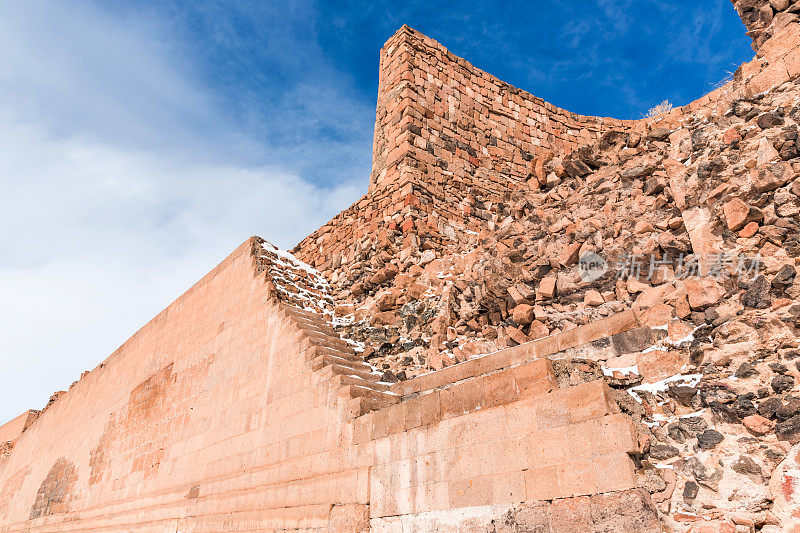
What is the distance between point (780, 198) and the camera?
4.62 metres

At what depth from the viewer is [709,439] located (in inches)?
146

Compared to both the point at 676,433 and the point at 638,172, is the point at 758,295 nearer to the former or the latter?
the point at 676,433

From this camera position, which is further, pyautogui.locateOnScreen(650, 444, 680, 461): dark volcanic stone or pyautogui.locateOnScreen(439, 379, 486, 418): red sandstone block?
pyautogui.locateOnScreen(439, 379, 486, 418): red sandstone block

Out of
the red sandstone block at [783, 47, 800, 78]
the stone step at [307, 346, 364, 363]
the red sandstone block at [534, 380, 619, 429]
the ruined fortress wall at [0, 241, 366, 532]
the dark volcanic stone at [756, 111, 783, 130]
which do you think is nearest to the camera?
the red sandstone block at [534, 380, 619, 429]

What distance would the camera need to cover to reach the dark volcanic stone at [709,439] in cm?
368

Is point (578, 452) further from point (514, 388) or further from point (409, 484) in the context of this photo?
point (409, 484)

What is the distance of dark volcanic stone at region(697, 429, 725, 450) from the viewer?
368cm

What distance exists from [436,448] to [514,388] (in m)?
0.85

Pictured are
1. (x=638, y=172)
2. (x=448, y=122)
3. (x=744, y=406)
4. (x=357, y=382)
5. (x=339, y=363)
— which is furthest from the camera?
(x=448, y=122)

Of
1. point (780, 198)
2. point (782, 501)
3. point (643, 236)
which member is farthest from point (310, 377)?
point (780, 198)

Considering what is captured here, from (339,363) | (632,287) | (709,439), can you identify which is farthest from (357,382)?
(709,439)

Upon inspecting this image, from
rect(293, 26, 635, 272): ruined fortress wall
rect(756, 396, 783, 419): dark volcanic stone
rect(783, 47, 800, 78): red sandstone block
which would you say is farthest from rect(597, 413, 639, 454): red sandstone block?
rect(293, 26, 635, 272): ruined fortress wall

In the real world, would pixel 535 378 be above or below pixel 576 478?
above

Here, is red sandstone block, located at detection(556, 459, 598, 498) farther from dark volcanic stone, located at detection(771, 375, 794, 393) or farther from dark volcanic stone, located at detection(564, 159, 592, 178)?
dark volcanic stone, located at detection(564, 159, 592, 178)
